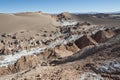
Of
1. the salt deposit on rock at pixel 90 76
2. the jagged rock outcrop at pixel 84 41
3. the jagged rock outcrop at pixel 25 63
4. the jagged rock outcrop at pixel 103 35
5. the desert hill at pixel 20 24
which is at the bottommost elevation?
the desert hill at pixel 20 24

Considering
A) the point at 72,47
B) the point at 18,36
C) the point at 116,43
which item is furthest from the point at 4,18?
the point at 116,43

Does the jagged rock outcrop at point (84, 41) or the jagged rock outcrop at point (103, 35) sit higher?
the jagged rock outcrop at point (103, 35)

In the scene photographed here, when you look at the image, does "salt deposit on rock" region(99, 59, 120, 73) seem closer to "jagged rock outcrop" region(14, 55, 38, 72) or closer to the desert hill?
"jagged rock outcrop" region(14, 55, 38, 72)

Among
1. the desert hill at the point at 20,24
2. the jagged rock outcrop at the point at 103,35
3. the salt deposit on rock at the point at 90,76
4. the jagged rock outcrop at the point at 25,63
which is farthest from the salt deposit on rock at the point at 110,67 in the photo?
the desert hill at the point at 20,24

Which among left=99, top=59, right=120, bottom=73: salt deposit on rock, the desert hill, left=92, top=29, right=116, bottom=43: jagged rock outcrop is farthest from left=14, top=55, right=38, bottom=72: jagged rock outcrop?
the desert hill

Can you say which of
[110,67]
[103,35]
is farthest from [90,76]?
[103,35]

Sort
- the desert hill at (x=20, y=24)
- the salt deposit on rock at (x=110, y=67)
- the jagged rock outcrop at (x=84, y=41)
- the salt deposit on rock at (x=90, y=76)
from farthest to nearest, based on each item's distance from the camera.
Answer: the desert hill at (x=20, y=24) → the jagged rock outcrop at (x=84, y=41) → the salt deposit on rock at (x=110, y=67) → the salt deposit on rock at (x=90, y=76)

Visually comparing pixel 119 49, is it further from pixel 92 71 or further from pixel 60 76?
pixel 60 76

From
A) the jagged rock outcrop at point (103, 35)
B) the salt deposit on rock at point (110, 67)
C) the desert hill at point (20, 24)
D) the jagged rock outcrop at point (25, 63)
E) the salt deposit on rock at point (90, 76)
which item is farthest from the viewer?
the desert hill at point (20, 24)

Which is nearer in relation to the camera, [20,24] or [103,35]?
[103,35]

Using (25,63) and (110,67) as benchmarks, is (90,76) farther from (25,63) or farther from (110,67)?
(25,63)

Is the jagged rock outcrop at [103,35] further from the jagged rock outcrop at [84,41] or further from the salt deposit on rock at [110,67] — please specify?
the salt deposit on rock at [110,67]

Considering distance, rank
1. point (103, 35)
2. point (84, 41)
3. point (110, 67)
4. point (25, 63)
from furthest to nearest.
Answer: point (103, 35) < point (84, 41) < point (25, 63) < point (110, 67)
